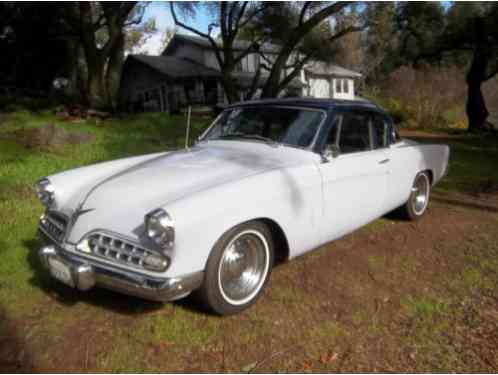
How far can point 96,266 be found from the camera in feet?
9.17

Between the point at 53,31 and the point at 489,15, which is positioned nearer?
the point at 489,15

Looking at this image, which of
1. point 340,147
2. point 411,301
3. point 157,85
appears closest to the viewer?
point 411,301

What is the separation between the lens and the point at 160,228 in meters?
2.62

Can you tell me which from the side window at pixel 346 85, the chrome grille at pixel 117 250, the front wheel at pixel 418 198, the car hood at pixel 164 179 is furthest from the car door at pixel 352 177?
the side window at pixel 346 85

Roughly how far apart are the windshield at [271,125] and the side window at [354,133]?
0.33 m

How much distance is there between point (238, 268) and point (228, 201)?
587 millimetres

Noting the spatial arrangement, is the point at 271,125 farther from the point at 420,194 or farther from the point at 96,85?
the point at 96,85

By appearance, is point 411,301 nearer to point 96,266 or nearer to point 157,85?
point 96,266

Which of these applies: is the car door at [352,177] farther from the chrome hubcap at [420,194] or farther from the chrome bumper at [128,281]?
the chrome bumper at [128,281]

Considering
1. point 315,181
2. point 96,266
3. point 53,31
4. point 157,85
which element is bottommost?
point 96,266

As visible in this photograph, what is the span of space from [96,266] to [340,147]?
2.42m

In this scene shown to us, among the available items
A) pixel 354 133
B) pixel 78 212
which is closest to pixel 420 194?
pixel 354 133

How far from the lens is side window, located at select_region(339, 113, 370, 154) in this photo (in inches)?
160

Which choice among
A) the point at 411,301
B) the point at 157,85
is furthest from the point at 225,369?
the point at 157,85
